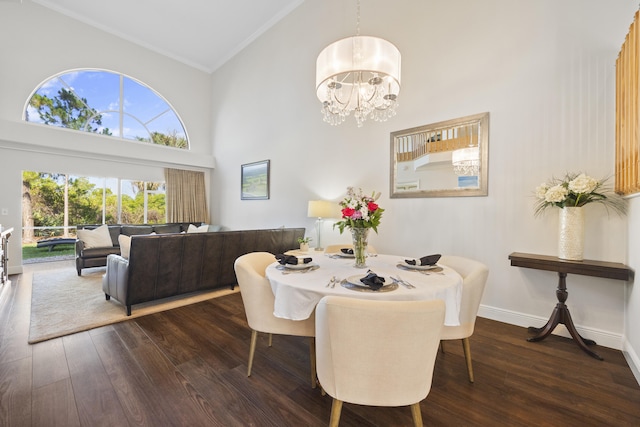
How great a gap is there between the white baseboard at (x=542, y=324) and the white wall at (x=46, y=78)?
7.03 meters

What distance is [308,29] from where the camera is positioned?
15.8 ft

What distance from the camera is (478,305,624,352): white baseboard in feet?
7.32

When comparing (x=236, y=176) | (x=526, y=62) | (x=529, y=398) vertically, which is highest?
(x=526, y=62)

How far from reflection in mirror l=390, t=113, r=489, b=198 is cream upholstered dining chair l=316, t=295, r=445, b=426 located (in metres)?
2.40

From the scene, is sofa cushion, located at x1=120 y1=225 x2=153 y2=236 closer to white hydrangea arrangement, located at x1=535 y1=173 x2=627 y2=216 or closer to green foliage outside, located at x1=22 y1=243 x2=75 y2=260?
green foliage outside, located at x1=22 y1=243 x2=75 y2=260

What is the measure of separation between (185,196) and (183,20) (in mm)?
3984

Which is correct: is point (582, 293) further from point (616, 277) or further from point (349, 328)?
point (349, 328)

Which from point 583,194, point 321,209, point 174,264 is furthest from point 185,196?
point 583,194

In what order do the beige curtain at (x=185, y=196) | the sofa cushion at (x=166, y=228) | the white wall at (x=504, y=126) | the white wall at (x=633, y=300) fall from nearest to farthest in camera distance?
the white wall at (x=633, y=300)
the white wall at (x=504, y=126)
the sofa cushion at (x=166, y=228)
the beige curtain at (x=185, y=196)

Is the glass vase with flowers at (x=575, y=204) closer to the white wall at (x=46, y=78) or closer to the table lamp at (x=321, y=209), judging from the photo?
the table lamp at (x=321, y=209)

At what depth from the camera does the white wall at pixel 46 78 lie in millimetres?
4734

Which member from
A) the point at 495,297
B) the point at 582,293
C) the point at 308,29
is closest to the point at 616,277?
the point at 582,293

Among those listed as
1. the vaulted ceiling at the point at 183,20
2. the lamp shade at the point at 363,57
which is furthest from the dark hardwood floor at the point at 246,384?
the vaulted ceiling at the point at 183,20

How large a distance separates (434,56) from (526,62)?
3.27 ft
